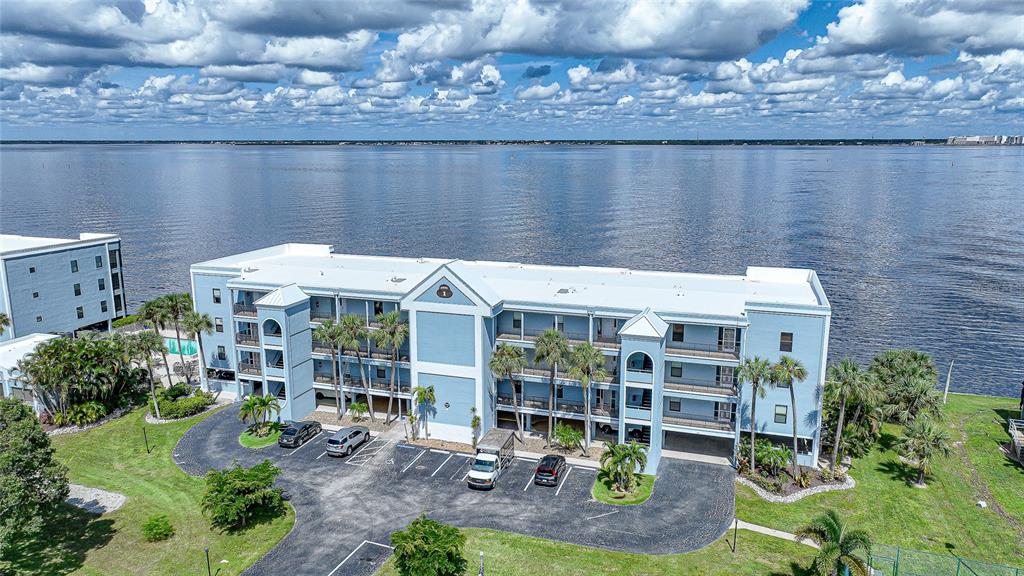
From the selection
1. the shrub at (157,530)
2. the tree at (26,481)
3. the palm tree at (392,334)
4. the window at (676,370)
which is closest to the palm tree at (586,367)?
the window at (676,370)

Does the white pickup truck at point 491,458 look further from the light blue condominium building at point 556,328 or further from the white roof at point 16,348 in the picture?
the white roof at point 16,348

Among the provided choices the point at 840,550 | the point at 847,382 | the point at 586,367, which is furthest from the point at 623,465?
the point at 847,382

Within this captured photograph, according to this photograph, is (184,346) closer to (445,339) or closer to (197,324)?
(197,324)

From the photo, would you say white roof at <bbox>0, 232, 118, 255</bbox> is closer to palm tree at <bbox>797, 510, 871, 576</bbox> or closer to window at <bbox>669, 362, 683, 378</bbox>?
window at <bbox>669, 362, 683, 378</bbox>

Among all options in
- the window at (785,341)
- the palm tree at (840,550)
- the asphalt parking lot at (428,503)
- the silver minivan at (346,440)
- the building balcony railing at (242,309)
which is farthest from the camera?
the building balcony railing at (242,309)

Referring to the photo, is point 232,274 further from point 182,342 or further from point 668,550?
point 668,550

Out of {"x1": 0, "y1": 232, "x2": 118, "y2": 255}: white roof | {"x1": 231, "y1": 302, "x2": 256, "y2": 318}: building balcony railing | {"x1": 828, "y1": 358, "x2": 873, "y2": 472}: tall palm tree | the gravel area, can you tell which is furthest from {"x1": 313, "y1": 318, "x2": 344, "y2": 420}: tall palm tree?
{"x1": 0, "y1": 232, "x2": 118, "y2": 255}: white roof
